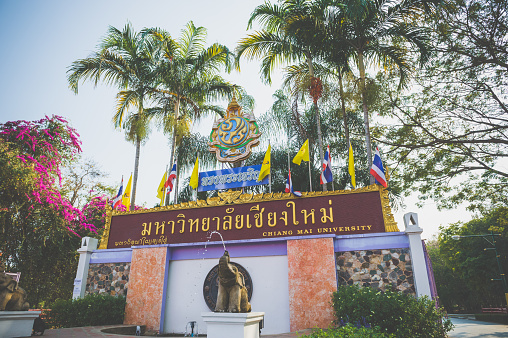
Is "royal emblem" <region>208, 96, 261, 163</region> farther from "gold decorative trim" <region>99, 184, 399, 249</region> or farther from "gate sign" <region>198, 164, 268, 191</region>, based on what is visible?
"gold decorative trim" <region>99, 184, 399, 249</region>

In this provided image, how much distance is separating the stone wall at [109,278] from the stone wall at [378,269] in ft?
25.7

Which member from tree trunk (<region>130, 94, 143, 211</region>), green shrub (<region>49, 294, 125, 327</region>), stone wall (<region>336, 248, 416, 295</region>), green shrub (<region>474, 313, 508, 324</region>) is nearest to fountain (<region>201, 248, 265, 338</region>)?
stone wall (<region>336, 248, 416, 295</region>)

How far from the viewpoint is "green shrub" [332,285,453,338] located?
7773 mm

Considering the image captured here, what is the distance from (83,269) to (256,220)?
7.14 metres

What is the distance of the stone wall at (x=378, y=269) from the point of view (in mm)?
9508

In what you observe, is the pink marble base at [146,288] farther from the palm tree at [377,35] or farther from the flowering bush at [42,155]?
the palm tree at [377,35]

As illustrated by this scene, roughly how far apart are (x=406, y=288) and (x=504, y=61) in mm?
8788

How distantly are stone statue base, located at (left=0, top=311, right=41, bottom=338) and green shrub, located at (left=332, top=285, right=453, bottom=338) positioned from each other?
7.77 m

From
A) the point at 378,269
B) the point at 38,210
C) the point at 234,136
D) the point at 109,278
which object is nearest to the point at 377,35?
the point at 234,136

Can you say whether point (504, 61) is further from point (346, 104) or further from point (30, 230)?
point (30, 230)

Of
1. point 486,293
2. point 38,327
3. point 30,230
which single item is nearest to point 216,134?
point 38,327

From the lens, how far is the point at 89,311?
11102 millimetres

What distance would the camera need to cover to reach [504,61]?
38.5 ft

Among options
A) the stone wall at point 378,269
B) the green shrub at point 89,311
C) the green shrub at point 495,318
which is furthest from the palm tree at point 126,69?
the green shrub at point 495,318
